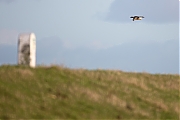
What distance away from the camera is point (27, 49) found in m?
25.3

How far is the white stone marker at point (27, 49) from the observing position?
25.2m

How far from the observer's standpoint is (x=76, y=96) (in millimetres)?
21625

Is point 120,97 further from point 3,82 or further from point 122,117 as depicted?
point 3,82

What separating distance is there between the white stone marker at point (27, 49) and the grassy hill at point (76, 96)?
3.12 feet

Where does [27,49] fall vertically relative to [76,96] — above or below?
above

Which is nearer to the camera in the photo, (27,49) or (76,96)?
(76,96)

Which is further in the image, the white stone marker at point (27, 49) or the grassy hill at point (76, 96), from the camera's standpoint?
the white stone marker at point (27, 49)

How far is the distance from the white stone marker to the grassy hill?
3.12 feet

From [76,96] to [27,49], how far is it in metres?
5.17

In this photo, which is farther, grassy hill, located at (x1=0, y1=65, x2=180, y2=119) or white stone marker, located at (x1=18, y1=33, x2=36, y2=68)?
white stone marker, located at (x1=18, y1=33, x2=36, y2=68)

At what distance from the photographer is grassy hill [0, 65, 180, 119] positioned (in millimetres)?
19859

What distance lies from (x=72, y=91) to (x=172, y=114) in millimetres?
5334

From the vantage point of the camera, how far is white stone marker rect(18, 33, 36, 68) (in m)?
25.2

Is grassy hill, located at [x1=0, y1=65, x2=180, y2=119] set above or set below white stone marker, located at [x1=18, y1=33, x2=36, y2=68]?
below
